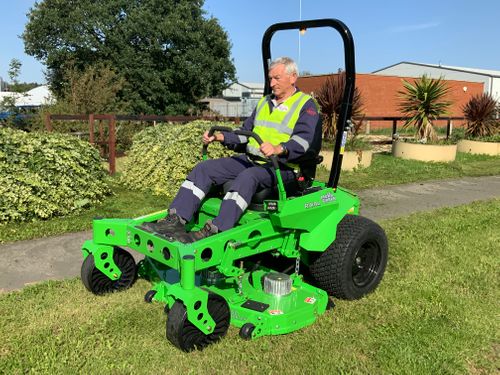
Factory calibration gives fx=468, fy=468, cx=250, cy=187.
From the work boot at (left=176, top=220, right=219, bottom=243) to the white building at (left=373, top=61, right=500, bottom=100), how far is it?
4217cm

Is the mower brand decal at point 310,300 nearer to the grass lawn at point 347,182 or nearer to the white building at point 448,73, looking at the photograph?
the grass lawn at point 347,182

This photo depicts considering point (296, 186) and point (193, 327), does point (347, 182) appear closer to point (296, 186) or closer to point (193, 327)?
point (296, 186)

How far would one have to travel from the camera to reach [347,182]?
934cm

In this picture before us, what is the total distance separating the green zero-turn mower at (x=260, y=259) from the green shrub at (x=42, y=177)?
2435 mm

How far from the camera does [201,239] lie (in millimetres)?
3162

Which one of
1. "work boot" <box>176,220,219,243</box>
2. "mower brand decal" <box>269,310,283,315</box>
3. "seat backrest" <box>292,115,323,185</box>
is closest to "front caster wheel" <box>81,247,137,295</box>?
"work boot" <box>176,220,219,243</box>

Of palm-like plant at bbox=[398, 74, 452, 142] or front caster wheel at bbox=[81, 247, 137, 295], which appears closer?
front caster wheel at bbox=[81, 247, 137, 295]

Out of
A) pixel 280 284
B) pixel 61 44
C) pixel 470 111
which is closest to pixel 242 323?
pixel 280 284

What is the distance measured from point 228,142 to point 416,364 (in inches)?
89.0

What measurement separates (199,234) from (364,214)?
13.6 ft

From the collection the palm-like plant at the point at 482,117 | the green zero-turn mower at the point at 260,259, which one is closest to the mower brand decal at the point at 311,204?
the green zero-turn mower at the point at 260,259

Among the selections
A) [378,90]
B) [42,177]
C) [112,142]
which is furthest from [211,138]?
[378,90]

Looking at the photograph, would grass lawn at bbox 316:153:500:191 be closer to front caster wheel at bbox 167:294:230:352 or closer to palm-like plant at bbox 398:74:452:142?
palm-like plant at bbox 398:74:452:142

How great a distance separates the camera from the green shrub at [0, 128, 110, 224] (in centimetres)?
566
